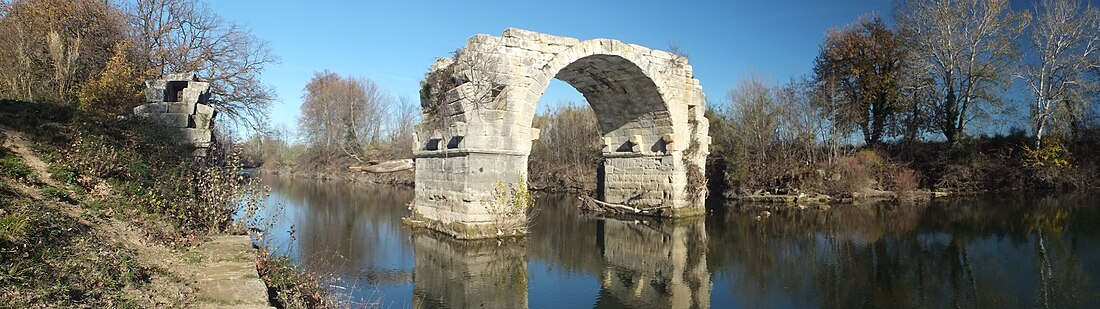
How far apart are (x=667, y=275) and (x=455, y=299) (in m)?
3.13

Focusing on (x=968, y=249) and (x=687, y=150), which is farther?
(x=687, y=150)

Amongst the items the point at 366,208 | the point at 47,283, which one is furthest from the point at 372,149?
the point at 47,283

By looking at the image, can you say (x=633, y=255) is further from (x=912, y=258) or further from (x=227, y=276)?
(x=227, y=276)

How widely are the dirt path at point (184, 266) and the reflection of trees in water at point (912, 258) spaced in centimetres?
526

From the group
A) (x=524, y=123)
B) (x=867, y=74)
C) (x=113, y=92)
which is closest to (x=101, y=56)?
(x=113, y=92)

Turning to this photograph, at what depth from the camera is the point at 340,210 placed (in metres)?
16.6

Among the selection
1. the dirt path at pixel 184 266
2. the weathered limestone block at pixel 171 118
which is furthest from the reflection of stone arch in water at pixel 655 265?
the weathered limestone block at pixel 171 118

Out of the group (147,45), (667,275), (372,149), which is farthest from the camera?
(372,149)

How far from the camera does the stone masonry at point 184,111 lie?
318 inches

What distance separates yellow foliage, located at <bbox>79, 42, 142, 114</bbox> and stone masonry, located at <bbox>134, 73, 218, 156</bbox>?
2922 millimetres

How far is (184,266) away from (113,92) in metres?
8.53

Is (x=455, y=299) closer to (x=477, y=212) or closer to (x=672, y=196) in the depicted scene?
(x=477, y=212)

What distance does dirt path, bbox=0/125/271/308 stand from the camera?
3742mm

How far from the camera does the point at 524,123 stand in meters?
11.1
